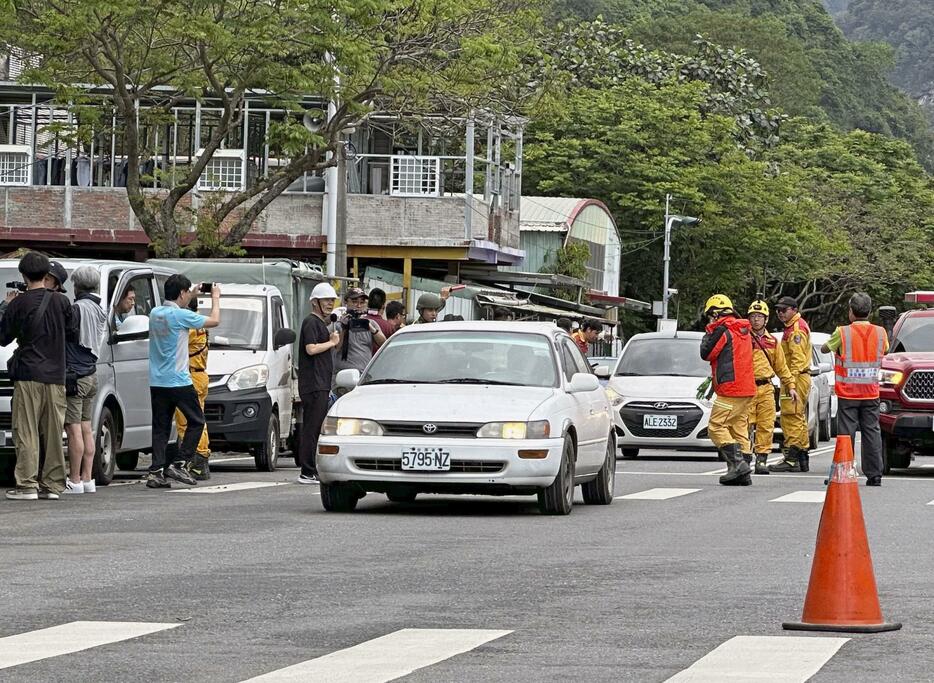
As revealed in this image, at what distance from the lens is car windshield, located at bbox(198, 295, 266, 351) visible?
22578 millimetres

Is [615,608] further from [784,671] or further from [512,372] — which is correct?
[512,372]

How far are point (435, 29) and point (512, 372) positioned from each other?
15999 millimetres

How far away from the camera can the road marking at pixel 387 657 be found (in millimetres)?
7256

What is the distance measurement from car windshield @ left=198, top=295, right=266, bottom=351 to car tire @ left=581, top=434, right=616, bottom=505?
6.52m

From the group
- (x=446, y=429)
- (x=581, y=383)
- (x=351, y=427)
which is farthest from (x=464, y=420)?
(x=581, y=383)

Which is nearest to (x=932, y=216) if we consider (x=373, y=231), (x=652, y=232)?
(x=652, y=232)

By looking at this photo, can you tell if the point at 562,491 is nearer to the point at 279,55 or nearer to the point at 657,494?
the point at 657,494

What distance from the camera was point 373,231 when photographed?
44.5 metres

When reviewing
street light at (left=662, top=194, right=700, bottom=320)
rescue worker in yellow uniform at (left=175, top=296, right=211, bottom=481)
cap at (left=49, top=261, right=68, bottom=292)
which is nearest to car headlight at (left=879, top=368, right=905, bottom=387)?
rescue worker in yellow uniform at (left=175, top=296, right=211, bottom=481)

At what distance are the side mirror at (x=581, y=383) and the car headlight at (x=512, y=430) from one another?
1.01 metres

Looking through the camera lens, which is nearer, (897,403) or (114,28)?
(897,403)

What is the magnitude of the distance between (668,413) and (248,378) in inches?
278

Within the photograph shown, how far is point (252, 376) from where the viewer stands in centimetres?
2211

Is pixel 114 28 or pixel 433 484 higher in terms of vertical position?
pixel 114 28
